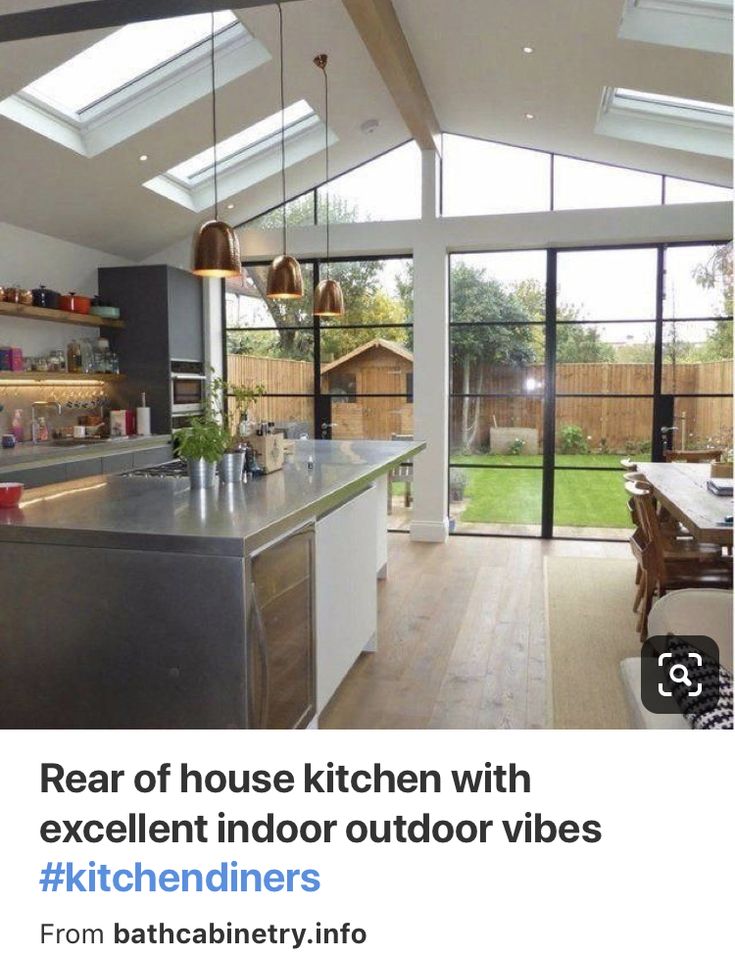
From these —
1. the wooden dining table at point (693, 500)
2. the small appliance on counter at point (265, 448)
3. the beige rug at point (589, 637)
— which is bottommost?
the beige rug at point (589, 637)

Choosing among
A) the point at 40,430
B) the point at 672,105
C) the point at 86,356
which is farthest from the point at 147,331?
the point at 672,105

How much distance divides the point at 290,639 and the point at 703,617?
1.35m

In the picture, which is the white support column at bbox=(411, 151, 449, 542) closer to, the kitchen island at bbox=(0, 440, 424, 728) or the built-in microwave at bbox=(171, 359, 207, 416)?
the built-in microwave at bbox=(171, 359, 207, 416)

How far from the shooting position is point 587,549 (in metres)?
6.84

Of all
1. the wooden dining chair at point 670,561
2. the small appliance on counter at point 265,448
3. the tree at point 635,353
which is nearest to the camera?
the small appliance on counter at point 265,448

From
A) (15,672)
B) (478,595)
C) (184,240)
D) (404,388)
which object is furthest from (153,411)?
(15,672)

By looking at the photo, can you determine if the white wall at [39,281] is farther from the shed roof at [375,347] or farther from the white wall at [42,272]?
the shed roof at [375,347]

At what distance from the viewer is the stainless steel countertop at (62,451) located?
520 cm

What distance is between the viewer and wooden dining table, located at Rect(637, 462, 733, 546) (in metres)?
3.32

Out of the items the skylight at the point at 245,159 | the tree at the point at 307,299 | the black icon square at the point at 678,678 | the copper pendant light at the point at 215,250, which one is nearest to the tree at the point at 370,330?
the tree at the point at 307,299

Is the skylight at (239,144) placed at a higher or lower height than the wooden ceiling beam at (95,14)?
higher

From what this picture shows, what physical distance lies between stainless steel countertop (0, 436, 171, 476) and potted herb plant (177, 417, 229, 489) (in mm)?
2512

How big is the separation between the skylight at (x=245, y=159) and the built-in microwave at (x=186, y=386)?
53.7 inches

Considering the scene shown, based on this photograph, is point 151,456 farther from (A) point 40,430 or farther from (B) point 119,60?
(B) point 119,60
